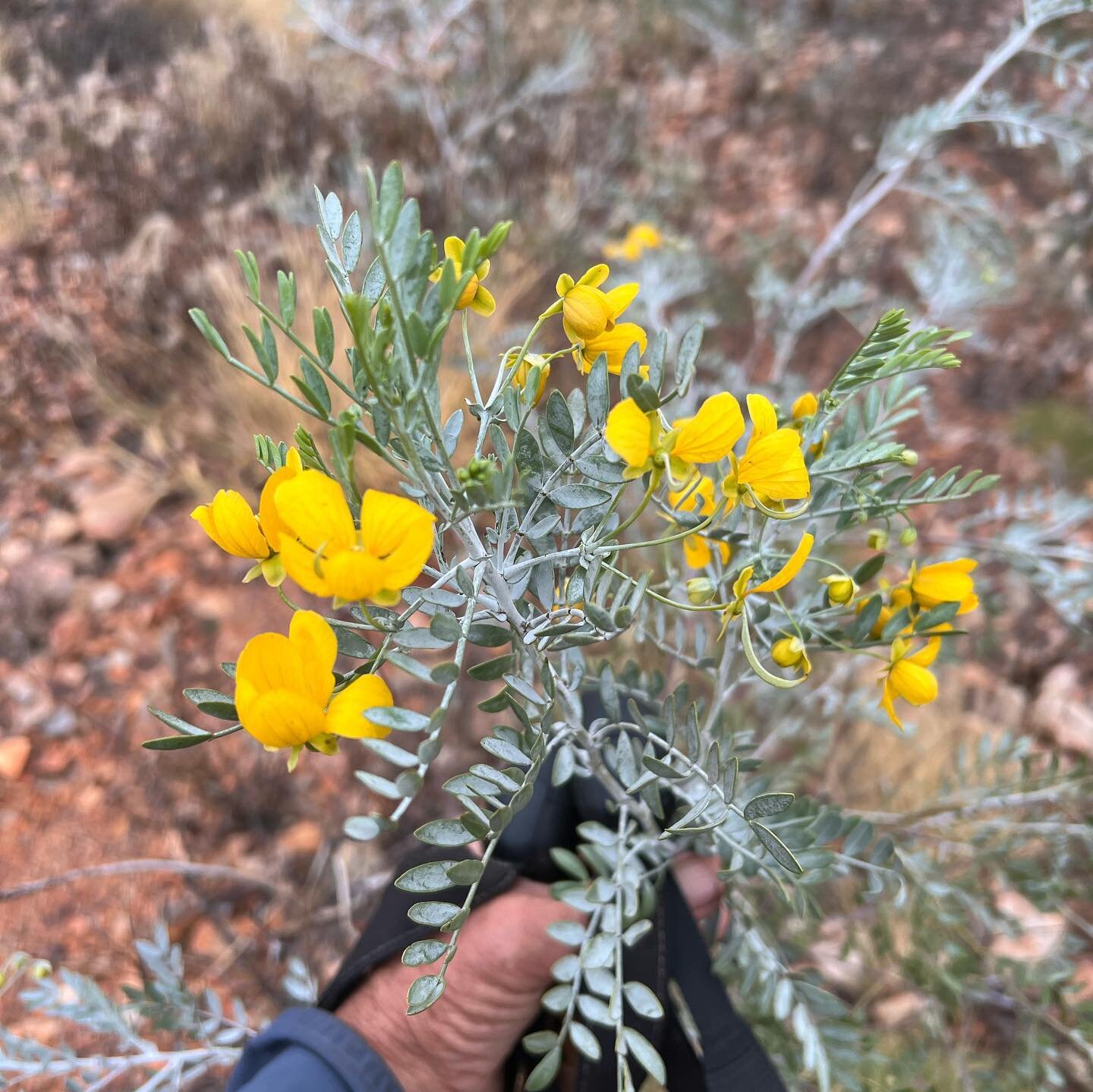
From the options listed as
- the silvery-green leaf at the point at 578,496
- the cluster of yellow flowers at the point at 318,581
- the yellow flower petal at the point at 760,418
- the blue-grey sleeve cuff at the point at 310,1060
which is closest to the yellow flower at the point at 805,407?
the yellow flower petal at the point at 760,418

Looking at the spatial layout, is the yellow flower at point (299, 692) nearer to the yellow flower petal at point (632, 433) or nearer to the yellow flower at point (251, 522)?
the yellow flower at point (251, 522)

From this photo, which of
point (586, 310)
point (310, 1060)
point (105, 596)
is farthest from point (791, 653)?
point (105, 596)

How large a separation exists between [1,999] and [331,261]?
5.38ft

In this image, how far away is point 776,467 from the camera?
0.49m

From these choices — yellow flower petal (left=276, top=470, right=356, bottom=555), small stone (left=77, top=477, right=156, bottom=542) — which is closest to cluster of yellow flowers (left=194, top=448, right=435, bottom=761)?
yellow flower petal (left=276, top=470, right=356, bottom=555)

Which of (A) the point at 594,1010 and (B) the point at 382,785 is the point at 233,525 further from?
(A) the point at 594,1010

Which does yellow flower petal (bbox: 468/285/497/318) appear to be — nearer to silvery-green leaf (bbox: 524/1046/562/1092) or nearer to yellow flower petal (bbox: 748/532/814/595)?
yellow flower petal (bbox: 748/532/814/595)

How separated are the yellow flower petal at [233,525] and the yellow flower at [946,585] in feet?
1.55

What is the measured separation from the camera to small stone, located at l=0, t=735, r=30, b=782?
68.6 inches

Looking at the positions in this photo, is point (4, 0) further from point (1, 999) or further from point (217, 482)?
point (1, 999)

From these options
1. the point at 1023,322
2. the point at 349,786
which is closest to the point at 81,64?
the point at 349,786

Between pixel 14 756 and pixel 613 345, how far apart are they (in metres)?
1.86

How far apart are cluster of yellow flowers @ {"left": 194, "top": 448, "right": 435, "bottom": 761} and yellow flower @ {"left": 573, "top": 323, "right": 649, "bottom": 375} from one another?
183 mm

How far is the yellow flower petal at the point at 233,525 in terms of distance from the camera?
0.46m
